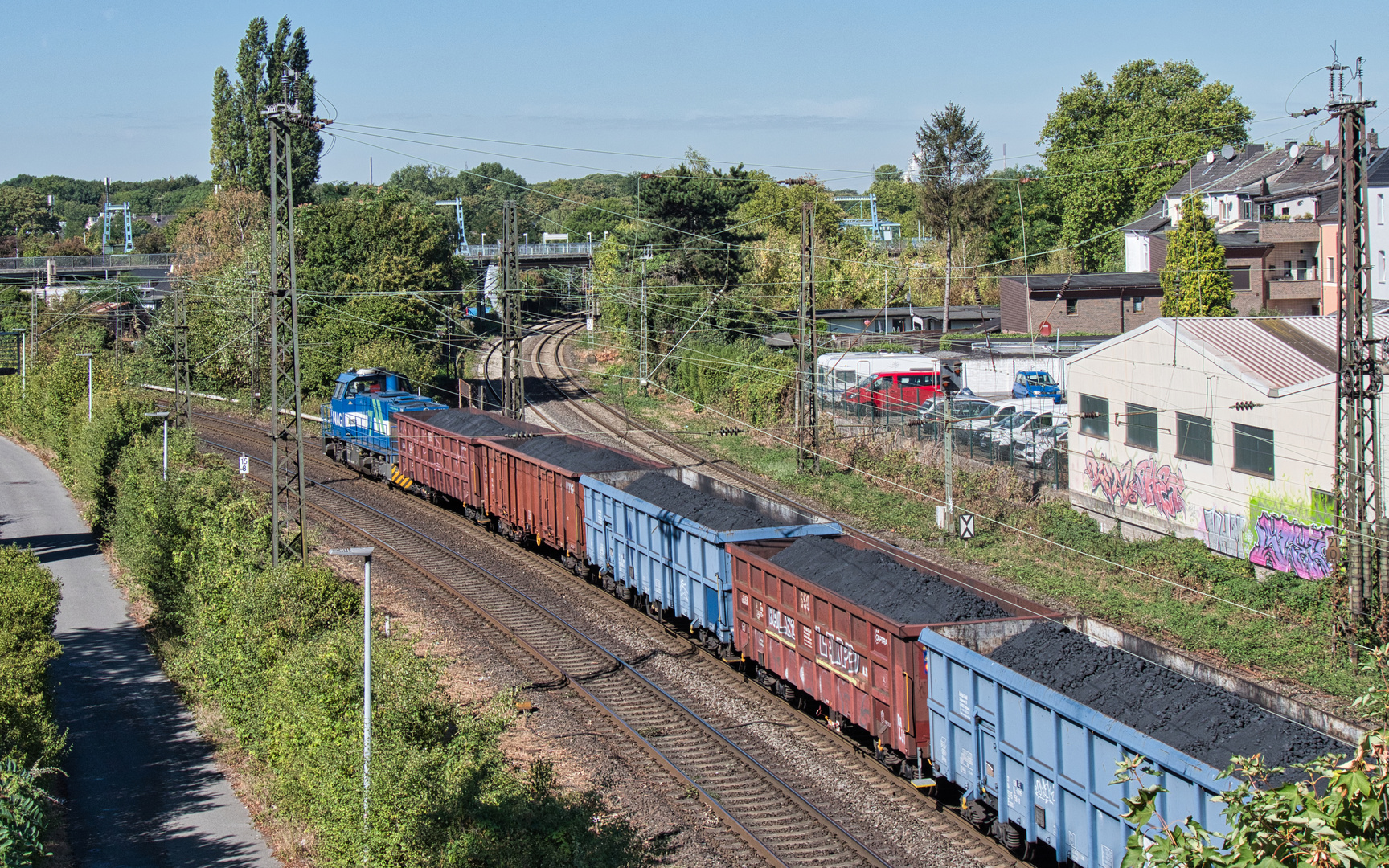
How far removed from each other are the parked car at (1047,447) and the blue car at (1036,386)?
922 centimetres

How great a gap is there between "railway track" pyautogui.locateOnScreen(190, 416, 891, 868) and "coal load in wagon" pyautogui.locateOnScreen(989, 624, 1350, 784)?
2849mm

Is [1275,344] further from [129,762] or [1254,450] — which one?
[129,762]

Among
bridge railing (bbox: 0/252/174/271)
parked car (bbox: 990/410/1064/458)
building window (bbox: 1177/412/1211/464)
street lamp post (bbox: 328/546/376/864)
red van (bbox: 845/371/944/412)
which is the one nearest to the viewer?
street lamp post (bbox: 328/546/376/864)

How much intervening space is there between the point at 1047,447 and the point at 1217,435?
672 centimetres

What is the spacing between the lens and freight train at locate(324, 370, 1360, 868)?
10500 mm

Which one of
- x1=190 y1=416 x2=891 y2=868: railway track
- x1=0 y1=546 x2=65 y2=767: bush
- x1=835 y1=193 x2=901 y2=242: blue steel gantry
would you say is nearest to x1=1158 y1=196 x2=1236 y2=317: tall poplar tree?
x1=190 y1=416 x2=891 y2=868: railway track

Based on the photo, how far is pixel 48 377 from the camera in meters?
50.6

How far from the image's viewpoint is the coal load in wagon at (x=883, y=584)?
45.9 feet

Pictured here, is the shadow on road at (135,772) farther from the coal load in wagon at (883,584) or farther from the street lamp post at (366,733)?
the coal load in wagon at (883,584)

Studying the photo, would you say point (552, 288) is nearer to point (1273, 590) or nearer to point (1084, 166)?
point (1084, 166)

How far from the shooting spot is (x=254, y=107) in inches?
2923

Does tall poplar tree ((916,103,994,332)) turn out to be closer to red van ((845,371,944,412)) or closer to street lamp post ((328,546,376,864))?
red van ((845,371,944,412))

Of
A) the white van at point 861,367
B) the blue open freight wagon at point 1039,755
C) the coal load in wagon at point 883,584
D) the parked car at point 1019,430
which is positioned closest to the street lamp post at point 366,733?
the coal load in wagon at point 883,584

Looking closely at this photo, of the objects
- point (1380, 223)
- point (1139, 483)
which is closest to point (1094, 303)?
point (1380, 223)
